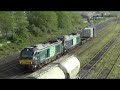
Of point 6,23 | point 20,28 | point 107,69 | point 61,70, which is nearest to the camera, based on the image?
point 61,70

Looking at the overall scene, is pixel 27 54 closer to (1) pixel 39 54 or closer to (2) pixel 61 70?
Result: (1) pixel 39 54

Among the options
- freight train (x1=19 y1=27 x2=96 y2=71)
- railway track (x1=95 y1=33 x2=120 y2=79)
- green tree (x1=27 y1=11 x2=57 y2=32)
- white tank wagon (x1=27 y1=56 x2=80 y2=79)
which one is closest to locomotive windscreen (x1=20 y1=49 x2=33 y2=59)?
freight train (x1=19 y1=27 x2=96 y2=71)

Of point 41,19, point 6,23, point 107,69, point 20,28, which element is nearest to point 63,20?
point 41,19

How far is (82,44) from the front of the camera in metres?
51.0

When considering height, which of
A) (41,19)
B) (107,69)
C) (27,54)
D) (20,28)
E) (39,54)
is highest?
(41,19)

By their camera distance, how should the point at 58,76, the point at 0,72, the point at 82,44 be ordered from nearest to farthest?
the point at 58,76 < the point at 0,72 < the point at 82,44

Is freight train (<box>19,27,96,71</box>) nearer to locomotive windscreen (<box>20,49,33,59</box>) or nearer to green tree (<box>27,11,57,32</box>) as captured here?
locomotive windscreen (<box>20,49,33,59</box>)

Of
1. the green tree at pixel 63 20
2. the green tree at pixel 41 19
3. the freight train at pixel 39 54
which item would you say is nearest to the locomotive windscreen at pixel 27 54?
the freight train at pixel 39 54

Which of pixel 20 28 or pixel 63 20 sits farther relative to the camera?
pixel 63 20
